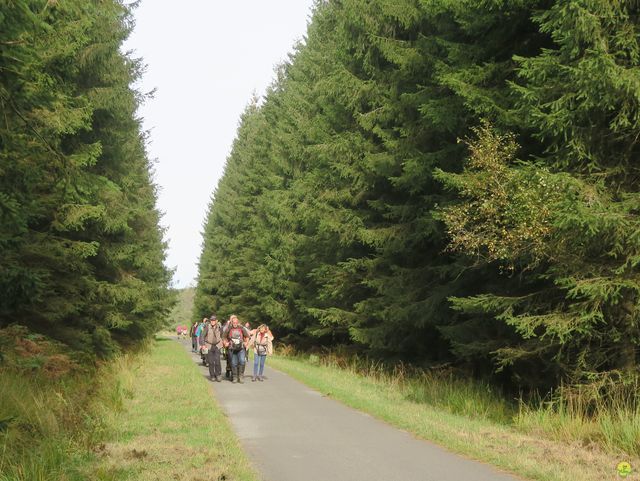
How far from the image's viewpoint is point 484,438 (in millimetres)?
8617

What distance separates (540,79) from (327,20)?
62.8ft

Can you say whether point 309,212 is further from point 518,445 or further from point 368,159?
point 518,445

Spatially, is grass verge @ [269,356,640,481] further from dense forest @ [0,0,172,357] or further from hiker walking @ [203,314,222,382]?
dense forest @ [0,0,172,357]

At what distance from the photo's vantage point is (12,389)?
902 centimetres

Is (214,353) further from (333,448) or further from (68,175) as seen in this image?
(68,175)

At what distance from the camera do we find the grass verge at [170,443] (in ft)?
20.6

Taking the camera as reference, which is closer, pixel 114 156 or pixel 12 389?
pixel 12 389

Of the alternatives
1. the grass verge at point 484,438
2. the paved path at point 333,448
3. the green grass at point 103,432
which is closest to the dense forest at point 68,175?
the green grass at point 103,432

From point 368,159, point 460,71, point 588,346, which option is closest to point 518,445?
point 588,346

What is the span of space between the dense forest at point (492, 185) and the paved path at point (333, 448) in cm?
274

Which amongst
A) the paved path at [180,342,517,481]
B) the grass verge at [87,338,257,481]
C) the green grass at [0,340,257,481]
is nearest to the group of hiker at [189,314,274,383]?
the grass verge at [87,338,257,481]

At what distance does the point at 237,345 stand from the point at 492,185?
9.85 metres

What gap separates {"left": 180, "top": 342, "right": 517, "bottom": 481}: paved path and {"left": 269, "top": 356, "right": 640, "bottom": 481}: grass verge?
0.26 m

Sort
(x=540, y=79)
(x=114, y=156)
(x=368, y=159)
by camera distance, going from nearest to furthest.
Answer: (x=540, y=79), (x=368, y=159), (x=114, y=156)
